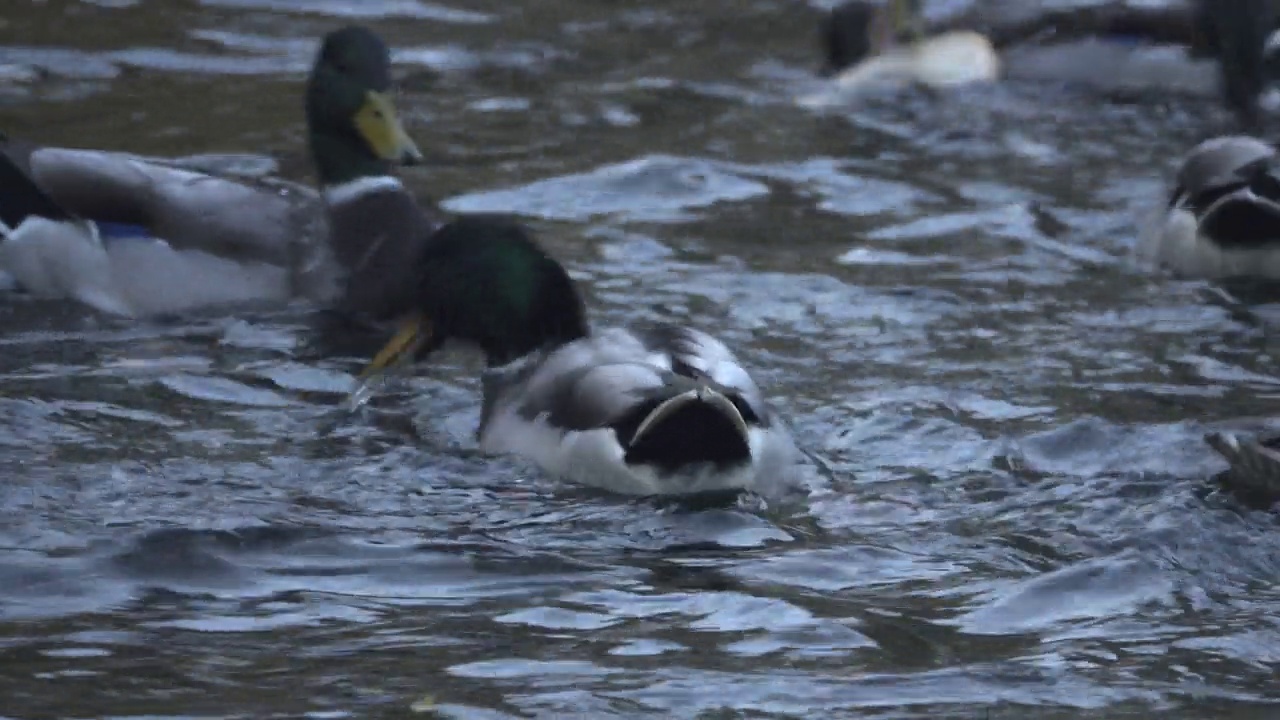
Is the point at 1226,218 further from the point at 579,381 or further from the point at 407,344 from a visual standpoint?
the point at 579,381

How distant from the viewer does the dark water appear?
18.0 feet

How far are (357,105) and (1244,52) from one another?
18.5ft

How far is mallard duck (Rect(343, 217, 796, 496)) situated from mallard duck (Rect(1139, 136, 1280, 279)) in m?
2.92

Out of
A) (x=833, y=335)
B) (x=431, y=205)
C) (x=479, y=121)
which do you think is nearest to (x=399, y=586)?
(x=833, y=335)

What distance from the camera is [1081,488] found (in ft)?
22.8

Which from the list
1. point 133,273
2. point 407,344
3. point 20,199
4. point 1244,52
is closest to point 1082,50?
point 1244,52

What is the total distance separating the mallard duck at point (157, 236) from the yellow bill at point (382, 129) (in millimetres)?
414

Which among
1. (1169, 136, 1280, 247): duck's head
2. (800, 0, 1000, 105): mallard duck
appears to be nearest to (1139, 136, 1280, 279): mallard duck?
(1169, 136, 1280, 247): duck's head

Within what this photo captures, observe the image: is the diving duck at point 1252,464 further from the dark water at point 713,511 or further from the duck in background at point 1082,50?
the duck in background at point 1082,50

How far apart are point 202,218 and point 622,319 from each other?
5.13ft

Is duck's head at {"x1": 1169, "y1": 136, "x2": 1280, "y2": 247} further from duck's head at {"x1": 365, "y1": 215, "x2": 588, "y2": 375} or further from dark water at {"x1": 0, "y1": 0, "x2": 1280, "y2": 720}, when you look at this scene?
duck's head at {"x1": 365, "y1": 215, "x2": 588, "y2": 375}

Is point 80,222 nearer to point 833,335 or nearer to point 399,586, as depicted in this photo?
point 833,335

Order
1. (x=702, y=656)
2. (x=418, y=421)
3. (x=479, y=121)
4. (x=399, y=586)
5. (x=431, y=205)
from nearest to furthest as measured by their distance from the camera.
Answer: (x=702, y=656)
(x=399, y=586)
(x=418, y=421)
(x=431, y=205)
(x=479, y=121)

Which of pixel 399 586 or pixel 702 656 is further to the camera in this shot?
pixel 399 586
